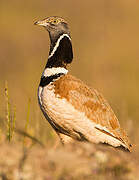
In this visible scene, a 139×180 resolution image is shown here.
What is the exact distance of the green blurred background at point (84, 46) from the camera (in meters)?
18.0

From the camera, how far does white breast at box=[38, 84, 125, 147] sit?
713 centimetres

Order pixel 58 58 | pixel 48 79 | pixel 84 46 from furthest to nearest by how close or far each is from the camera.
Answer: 1. pixel 84 46
2. pixel 58 58
3. pixel 48 79

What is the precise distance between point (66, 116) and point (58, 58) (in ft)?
3.88

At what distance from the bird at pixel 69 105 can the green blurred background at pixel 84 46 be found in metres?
5.85

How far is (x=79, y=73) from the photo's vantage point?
19.4 meters

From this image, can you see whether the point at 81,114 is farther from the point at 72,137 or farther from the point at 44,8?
the point at 44,8

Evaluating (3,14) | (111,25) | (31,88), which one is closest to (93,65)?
(31,88)

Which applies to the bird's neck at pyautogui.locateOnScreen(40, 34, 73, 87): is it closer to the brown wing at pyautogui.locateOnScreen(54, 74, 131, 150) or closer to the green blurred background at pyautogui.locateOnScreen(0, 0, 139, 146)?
the brown wing at pyautogui.locateOnScreen(54, 74, 131, 150)

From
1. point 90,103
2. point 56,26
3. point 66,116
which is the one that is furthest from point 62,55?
point 66,116

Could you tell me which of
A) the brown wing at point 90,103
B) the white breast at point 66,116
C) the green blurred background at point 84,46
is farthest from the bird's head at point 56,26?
the green blurred background at point 84,46

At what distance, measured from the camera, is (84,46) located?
22859 millimetres

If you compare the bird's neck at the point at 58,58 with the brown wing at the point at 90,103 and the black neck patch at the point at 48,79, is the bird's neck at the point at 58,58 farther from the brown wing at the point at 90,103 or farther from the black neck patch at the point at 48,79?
the brown wing at the point at 90,103

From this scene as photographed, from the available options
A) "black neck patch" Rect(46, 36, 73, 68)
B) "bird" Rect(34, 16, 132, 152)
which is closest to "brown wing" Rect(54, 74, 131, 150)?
"bird" Rect(34, 16, 132, 152)

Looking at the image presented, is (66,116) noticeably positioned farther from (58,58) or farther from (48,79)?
(58,58)
